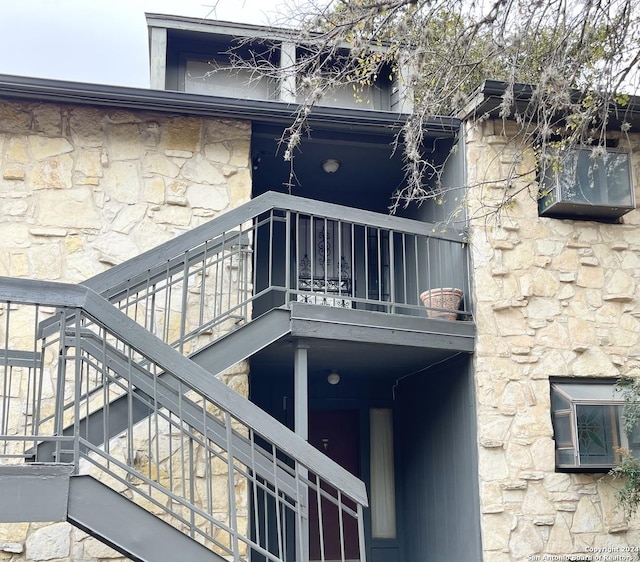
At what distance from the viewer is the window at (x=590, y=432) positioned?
259 inches

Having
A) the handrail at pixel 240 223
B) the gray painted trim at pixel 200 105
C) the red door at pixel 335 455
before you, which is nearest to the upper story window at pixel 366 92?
the gray painted trim at pixel 200 105

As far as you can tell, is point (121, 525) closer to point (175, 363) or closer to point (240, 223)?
point (175, 363)

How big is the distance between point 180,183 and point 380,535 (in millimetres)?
4699

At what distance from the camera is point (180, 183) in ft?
23.0

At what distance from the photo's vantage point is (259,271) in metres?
8.59

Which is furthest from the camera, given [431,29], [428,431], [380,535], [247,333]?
[380,535]

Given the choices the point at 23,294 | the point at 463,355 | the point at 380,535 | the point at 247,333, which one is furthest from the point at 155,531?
the point at 380,535

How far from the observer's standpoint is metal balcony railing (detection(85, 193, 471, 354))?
19.0 feet

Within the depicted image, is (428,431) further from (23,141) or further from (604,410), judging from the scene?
(23,141)

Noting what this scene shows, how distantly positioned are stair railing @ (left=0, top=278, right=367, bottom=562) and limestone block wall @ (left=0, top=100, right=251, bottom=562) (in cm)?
64

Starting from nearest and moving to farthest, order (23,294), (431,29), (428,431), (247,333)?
(23,294), (431,29), (247,333), (428,431)

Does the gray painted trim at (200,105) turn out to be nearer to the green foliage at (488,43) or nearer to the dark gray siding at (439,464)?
the green foliage at (488,43)

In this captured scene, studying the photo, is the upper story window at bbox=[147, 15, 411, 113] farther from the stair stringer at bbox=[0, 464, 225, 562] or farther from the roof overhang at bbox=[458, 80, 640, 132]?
the stair stringer at bbox=[0, 464, 225, 562]

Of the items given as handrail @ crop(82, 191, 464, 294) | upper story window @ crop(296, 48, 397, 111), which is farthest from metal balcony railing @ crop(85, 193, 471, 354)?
upper story window @ crop(296, 48, 397, 111)
